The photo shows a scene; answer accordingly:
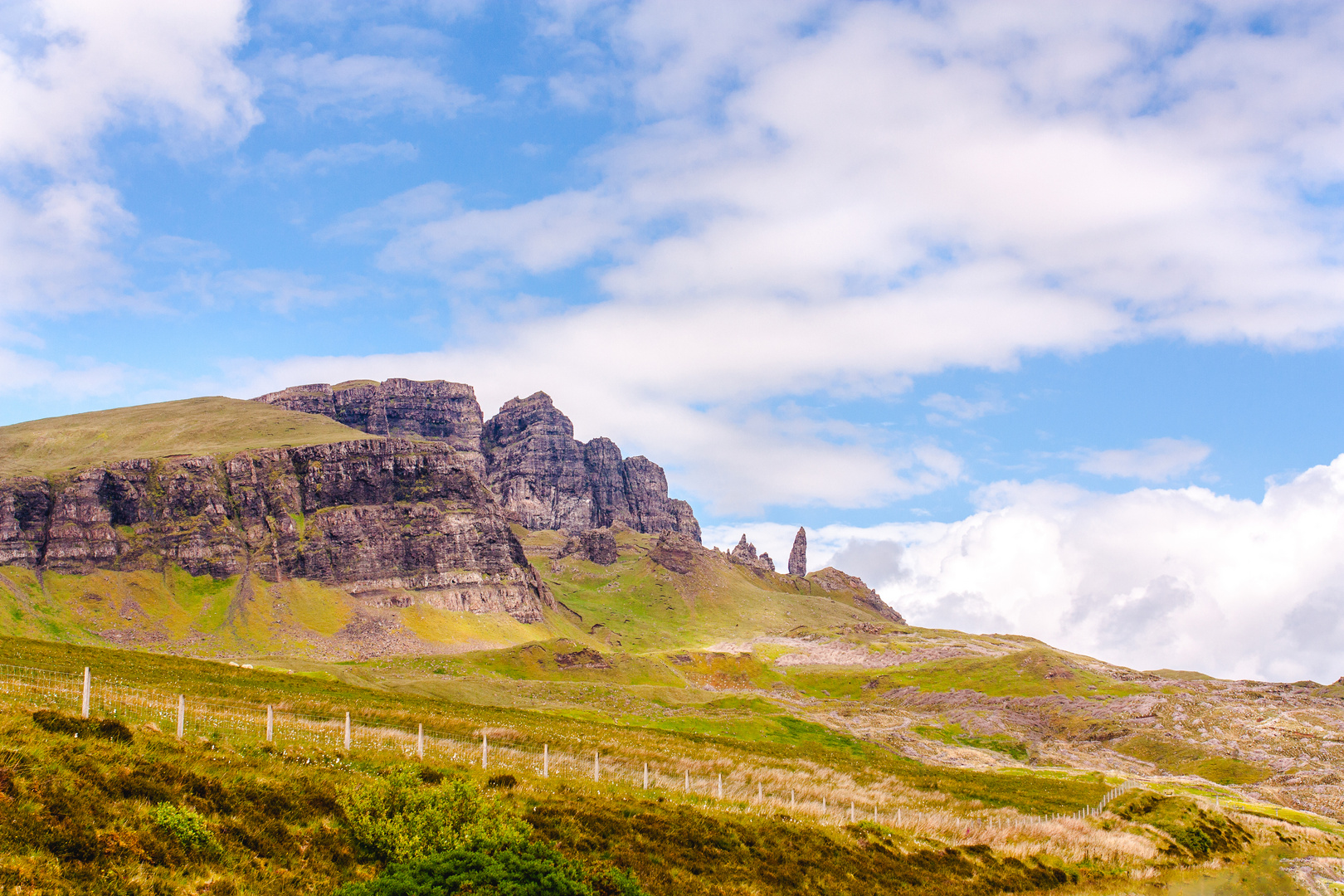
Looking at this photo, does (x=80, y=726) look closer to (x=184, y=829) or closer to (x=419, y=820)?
(x=184, y=829)

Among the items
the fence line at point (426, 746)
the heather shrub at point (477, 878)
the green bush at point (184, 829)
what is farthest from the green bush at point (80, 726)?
the heather shrub at point (477, 878)

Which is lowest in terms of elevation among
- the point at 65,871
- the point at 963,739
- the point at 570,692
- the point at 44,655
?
the point at 963,739

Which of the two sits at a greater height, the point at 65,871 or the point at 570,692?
the point at 65,871

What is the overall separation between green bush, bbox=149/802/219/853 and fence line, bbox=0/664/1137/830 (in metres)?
7.71

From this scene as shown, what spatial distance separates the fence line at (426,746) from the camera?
28.9 m

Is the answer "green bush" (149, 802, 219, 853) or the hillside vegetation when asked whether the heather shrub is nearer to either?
the hillside vegetation

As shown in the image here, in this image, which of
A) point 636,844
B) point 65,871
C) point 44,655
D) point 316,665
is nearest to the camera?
point 65,871

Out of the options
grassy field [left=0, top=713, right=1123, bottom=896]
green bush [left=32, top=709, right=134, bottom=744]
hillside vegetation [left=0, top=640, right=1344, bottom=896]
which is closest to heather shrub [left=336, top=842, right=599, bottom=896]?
hillside vegetation [left=0, top=640, right=1344, bottom=896]

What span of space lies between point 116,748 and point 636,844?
1421 cm

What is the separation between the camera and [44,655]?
5784 cm

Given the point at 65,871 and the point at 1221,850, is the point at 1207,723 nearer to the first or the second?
the point at 1221,850

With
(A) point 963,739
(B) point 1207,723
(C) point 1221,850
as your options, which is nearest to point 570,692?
(A) point 963,739

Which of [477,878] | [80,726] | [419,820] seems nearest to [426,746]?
[80,726]

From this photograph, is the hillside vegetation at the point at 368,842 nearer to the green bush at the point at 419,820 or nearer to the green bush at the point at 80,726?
the green bush at the point at 80,726
